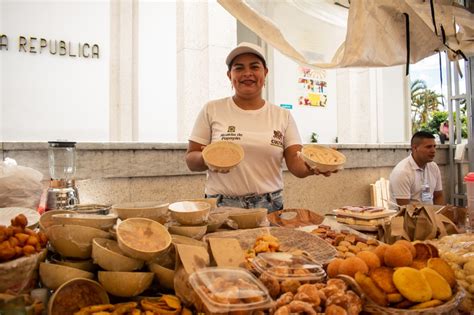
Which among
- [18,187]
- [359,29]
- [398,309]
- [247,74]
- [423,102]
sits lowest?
[398,309]

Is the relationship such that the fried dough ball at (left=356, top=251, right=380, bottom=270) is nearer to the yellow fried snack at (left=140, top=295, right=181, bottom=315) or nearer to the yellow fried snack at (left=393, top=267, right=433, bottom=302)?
the yellow fried snack at (left=393, top=267, right=433, bottom=302)

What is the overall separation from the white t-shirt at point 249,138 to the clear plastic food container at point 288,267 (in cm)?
118

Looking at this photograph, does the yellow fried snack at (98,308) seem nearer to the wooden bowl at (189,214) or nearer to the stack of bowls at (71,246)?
the stack of bowls at (71,246)

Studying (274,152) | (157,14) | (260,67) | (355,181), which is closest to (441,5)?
(260,67)

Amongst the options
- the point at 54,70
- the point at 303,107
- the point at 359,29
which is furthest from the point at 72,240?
the point at 303,107

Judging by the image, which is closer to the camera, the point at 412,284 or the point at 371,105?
the point at 412,284

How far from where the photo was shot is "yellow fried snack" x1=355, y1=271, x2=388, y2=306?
33.3 inches

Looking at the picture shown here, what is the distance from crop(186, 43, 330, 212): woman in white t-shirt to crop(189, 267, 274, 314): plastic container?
130cm

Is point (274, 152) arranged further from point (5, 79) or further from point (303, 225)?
point (5, 79)

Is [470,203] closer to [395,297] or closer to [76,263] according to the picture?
[395,297]

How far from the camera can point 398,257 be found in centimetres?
94

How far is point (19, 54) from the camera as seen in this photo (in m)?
5.65

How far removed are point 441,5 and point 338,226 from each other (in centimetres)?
143

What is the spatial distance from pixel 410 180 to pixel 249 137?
8.20ft
